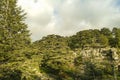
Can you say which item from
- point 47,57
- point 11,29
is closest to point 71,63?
point 47,57

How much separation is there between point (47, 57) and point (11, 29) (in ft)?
99.9

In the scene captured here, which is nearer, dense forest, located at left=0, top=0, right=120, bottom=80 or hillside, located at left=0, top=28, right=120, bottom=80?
dense forest, located at left=0, top=0, right=120, bottom=80

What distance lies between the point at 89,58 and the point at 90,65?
7.97 m

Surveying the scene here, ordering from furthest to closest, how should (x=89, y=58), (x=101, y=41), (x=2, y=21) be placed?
(x=101, y=41) → (x=89, y=58) → (x=2, y=21)

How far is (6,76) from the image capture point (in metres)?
31.9

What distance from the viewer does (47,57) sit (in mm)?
64500

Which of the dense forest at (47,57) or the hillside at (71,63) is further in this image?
the hillside at (71,63)

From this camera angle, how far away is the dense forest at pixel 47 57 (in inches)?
1259

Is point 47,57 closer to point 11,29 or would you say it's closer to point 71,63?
point 71,63

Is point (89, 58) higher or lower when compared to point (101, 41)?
lower

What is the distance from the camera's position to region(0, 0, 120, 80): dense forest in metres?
32.0

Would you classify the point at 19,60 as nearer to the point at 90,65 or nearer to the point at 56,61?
the point at 56,61

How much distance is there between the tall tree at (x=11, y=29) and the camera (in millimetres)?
33625

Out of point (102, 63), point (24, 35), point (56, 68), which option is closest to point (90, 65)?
point (102, 63)
